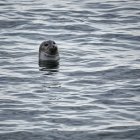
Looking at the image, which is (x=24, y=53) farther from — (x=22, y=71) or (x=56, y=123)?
(x=56, y=123)

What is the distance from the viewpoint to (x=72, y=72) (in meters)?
20.8

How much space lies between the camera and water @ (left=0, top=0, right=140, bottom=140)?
1598 centimetres

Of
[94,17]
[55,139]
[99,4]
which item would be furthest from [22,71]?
[99,4]

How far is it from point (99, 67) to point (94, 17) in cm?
743

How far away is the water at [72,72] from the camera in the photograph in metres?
16.0

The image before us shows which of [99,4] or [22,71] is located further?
[99,4]

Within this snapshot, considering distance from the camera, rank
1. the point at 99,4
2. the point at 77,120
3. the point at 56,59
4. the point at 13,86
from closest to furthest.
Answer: the point at 77,120, the point at 13,86, the point at 56,59, the point at 99,4

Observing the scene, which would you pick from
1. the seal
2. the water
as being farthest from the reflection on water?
the water

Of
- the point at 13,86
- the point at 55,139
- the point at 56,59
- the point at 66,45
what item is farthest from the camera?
the point at 66,45

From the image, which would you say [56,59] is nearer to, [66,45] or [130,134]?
Result: [66,45]

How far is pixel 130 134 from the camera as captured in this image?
15.5 m

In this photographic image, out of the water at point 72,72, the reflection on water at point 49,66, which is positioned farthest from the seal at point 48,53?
the water at point 72,72

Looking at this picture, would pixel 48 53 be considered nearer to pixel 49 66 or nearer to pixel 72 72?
pixel 49 66

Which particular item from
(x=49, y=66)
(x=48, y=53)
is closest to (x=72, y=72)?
(x=49, y=66)
